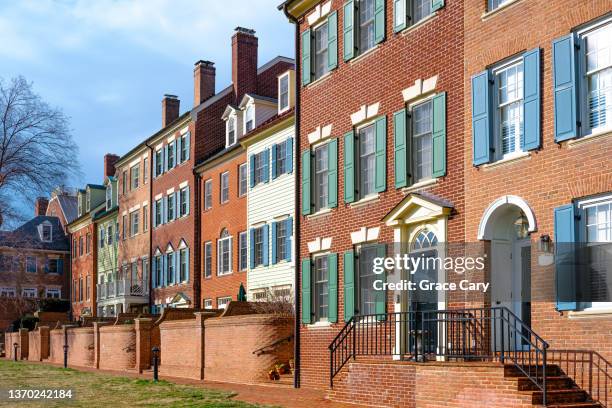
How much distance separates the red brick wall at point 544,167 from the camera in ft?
45.3

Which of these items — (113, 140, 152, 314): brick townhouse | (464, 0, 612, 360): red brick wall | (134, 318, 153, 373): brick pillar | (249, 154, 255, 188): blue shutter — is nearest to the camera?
(464, 0, 612, 360): red brick wall

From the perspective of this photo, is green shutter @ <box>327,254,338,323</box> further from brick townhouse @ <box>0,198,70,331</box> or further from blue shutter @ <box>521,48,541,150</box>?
brick townhouse @ <box>0,198,70,331</box>

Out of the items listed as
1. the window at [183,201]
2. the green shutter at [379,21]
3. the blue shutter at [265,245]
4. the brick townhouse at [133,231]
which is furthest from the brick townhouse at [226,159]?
the green shutter at [379,21]

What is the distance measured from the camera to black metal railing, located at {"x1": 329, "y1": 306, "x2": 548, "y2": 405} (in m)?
14.4

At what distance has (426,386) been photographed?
614 inches

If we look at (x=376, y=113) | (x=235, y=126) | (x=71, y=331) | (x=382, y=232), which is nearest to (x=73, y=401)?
(x=382, y=232)

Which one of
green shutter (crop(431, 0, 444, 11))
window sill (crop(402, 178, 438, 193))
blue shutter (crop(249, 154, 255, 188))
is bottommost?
window sill (crop(402, 178, 438, 193))

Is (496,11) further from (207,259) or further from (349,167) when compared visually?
(207,259)

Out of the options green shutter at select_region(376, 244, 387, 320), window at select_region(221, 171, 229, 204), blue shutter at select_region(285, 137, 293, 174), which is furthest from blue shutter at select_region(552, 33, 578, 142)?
window at select_region(221, 171, 229, 204)

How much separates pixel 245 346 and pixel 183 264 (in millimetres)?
16725

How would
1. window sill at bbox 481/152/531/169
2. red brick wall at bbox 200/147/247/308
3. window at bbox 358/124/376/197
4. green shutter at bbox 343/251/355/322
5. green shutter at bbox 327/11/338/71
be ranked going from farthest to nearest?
red brick wall at bbox 200/147/247/308 < green shutter at bbox 327/11/338/71 < window at bbox 358/124/376/197 < green shutter at bbox 343/251/355/322 < window sill at bbox 481/152/531/169

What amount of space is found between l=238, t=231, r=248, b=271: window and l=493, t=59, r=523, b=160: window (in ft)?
64.1

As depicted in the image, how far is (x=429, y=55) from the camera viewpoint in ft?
60.4

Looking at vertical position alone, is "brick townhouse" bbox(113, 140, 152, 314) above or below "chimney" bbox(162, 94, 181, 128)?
below
